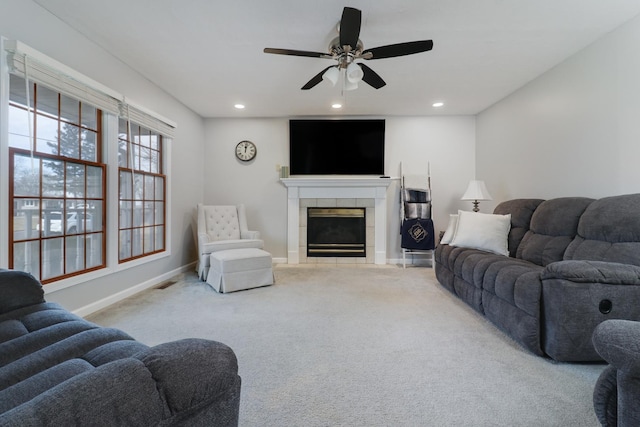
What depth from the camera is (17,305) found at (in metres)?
1.29

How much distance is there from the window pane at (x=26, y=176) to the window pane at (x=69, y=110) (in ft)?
1.56

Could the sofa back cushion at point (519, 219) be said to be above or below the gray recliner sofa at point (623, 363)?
above

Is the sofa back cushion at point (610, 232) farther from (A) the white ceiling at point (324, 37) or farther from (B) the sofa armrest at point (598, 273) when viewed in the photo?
(A) the white ceiling at point (324, 37)

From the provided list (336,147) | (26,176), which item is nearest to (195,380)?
(26,176)

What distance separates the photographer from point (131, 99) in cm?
305

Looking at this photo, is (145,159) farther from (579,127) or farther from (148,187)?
(579,127)

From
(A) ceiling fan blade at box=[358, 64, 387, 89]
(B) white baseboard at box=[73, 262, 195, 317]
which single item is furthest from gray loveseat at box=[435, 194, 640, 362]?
(B) white baseboard at box=[73, 262, 195, 317]

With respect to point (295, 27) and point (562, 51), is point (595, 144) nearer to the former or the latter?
point (562, 51)

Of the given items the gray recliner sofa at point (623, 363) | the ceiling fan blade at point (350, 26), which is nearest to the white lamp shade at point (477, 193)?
the ceiling fan blade at point (350, 26)

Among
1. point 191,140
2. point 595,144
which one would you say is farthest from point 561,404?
point 191,140

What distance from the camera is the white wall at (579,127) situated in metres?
2.29

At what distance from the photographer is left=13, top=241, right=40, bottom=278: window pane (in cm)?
203

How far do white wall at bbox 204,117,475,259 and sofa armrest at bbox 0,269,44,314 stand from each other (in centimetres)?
346

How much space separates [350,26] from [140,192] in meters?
2.95
